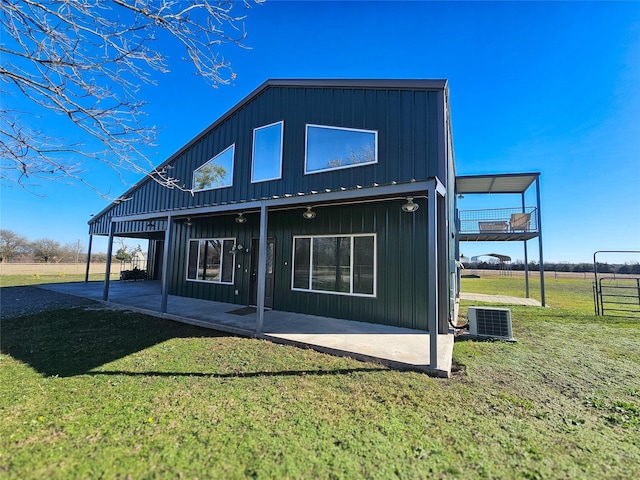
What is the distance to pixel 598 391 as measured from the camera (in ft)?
10.8

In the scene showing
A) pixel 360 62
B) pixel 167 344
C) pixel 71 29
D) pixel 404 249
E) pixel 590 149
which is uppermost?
pixel 590 149

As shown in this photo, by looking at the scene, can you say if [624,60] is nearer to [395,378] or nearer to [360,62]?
[360,62]

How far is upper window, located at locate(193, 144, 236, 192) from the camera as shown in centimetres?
920

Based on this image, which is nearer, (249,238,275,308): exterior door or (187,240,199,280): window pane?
(249,238,275,308): exterior door

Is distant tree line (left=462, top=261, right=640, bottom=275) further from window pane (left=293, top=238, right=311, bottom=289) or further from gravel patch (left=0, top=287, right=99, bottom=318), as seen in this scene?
gravel patch (left=0, top=287, right=99, bottom=318)

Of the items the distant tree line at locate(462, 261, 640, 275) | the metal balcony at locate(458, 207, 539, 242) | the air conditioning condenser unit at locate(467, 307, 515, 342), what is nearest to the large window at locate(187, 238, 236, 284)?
the air conditioning condenser unit at locate(467, 307, 515, 342)

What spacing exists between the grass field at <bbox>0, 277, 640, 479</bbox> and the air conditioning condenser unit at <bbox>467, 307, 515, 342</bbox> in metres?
0.78

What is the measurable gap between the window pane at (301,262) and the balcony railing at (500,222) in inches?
402

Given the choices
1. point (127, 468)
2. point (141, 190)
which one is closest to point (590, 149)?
point (127, 468)

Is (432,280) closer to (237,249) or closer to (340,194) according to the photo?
(340,194)

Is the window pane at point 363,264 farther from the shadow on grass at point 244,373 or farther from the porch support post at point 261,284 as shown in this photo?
the shadow on grass at point 244,373

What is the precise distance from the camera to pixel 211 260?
930 centimetres

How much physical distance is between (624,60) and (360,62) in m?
7.03

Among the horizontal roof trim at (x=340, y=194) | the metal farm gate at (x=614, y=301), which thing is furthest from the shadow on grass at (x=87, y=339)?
the metal farm gate at (x=614, y=301)
